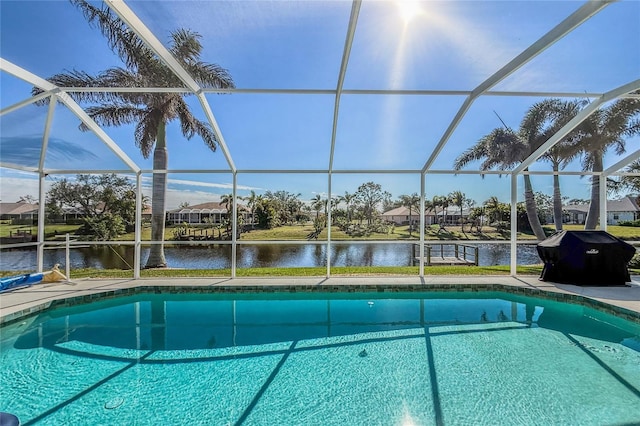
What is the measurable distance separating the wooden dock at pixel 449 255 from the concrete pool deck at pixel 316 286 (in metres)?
3.30

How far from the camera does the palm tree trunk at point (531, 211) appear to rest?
7.98 m

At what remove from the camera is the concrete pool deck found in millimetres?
5516

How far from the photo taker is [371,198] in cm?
940

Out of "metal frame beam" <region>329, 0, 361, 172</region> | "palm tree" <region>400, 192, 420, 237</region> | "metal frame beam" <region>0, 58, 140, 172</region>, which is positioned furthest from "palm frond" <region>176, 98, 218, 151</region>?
"palm tree" <region>400, 192, 420, 237</region>

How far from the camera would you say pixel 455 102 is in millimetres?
5445

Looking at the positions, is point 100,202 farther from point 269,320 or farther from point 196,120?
point 269,320

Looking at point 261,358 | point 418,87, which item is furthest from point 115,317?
point 418,87

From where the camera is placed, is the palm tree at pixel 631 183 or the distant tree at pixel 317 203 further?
the distant tree at pixel 317 203

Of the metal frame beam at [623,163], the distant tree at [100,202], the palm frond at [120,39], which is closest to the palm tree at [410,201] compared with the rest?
the metal frame beam at [623,163]

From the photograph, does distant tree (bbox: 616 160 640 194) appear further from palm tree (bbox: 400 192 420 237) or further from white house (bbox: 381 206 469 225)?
palm tree (bbox: 400 192 420 237)

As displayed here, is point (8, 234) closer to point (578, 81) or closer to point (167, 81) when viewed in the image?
point (167, 81)

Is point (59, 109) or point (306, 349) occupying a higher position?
point (59, 109)

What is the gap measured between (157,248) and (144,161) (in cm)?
263

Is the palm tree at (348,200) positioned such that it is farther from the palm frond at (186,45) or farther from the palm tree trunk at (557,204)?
the palm tree trunk at (557,204)
